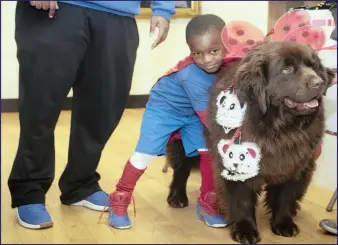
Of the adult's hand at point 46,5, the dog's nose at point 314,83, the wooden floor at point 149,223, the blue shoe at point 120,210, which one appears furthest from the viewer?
the blue shoe at point 120,210

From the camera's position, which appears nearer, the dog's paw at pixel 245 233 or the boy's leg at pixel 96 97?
the dog's paw at pixel 245 233

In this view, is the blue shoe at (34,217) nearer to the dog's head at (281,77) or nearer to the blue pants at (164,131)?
the blue pants at (164,131)

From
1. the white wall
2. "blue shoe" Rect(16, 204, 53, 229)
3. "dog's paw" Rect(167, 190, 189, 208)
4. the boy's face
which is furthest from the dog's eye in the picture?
the white wall

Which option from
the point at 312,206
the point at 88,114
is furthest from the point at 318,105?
the point at 88,114

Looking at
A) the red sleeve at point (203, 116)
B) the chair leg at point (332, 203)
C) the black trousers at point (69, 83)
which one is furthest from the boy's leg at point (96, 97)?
the chair leg at point (332, 203)

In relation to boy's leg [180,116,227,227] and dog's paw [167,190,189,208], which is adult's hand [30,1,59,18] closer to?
boy's leg [180,116,227,227]

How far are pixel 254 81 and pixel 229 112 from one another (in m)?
0.15

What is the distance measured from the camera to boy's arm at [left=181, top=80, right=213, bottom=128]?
187cm

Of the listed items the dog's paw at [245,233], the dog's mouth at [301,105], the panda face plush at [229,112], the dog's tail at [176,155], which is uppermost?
the dog's mouth at [301,105]

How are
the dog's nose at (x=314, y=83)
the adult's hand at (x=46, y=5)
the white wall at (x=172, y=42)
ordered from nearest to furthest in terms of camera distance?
the dog's nose at (x=314, y=83) → the adult's hand at (x=46, y=5) → the white wall at (x=172, y=42)

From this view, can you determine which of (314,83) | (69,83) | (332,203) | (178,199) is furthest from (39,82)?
(332,203)

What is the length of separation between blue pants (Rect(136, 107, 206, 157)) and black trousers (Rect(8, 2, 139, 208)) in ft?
0.48

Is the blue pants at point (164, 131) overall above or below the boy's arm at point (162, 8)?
below

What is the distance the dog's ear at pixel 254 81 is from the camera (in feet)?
5.25
